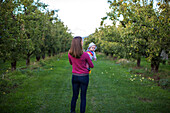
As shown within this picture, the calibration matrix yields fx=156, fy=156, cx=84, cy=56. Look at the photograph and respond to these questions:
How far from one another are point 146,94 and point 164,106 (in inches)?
63.2

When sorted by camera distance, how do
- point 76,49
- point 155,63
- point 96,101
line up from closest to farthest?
point 76,49, point 96,101, point 155,63

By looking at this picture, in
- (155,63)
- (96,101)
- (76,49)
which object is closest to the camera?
(76,49)

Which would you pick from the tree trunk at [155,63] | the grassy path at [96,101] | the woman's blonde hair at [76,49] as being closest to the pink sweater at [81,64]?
the woman's blonde hair at [76,49]

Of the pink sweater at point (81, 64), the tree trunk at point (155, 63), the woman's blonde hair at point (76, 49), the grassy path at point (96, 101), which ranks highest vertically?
the woman's blonde hair at point (76, 49)

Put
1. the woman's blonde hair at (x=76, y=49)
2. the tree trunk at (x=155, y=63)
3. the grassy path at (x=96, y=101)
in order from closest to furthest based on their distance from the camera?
the woman's blonde hair at (x=76, y=49), the grassy path at (x=96, y=101), the tree trunk at (x=155, y=63)

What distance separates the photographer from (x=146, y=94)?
7.67 meters

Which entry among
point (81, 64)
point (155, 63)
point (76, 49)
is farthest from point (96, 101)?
point (155, 63)

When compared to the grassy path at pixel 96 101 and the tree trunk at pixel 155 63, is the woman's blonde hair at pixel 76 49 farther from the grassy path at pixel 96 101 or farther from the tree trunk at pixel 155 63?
the tree trunk at pixel 155 63

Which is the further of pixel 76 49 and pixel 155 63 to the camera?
pixel 155 63

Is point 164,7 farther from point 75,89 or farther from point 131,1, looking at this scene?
point 75,89

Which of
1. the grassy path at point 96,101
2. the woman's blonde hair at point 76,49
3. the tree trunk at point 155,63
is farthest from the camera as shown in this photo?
the tree trunk at point 155,63

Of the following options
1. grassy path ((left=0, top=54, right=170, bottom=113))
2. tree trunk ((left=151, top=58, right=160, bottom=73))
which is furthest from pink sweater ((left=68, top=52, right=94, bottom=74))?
tree trunk ((left=151, top=58, right=160, bottom=73))

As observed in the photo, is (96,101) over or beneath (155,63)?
beneath

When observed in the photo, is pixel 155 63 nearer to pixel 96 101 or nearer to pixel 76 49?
pixel 96 101
